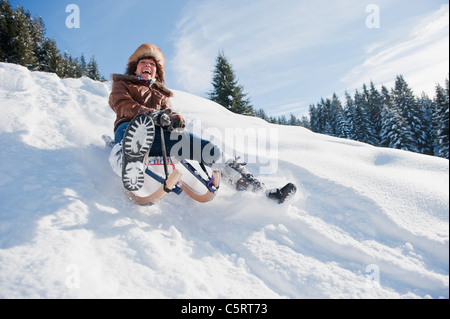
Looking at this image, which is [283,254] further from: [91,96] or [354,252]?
[91,96]

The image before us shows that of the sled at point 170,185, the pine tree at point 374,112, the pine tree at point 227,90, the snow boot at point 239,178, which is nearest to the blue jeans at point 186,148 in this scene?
the sled at point 170,185

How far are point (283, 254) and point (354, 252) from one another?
0.59 m

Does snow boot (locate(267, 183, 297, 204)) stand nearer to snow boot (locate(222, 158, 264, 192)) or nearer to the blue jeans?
snow boot (locate(222, 158, 264, 192))

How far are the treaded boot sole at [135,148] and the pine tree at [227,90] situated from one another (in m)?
15.4

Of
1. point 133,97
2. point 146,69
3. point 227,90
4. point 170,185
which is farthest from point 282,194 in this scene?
point 227,90

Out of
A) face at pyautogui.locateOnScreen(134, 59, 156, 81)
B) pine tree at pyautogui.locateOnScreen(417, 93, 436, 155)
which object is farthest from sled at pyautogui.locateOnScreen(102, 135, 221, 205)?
pine tree at pyautogui.locateOnScreen(417, 93, 436, 155)

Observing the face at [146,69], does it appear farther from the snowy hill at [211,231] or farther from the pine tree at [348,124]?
the pine tree at [348,124]

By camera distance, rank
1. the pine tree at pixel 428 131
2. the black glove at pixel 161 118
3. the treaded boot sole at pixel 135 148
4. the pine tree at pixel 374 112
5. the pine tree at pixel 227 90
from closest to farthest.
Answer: the treaded boot sole at pixel 135 148
the black glove at pixel 161 118
the pine tree at pixel 227 90
the pine tree at pixel 428 131
the pine tree at pixel 374 112

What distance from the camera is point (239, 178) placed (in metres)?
2.73

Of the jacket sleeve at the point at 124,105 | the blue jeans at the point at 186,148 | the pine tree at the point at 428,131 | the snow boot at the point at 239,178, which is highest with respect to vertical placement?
the pine tree at the point at 428,131

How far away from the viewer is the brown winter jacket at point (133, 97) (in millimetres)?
2537

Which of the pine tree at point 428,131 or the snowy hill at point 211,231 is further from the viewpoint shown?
the pine tree at point 428,131

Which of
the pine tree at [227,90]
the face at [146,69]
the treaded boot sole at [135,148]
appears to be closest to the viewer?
the treaded boot sole at [135,148]
